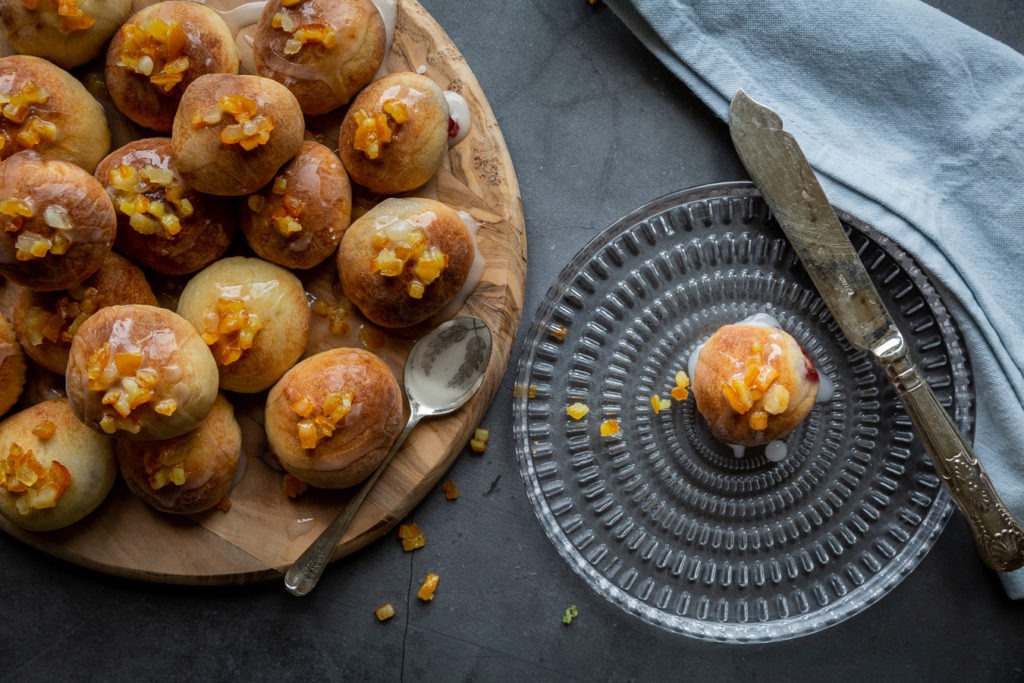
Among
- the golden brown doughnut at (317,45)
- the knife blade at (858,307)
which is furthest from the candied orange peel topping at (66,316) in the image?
the knife blade at (858,307)

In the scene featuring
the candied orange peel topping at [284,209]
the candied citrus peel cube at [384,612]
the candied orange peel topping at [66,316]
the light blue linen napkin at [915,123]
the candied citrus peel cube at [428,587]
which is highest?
the light blue linen napkin at [915,123]

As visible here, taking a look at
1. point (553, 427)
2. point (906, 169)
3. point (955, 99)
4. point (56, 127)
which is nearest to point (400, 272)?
point (553, 427)

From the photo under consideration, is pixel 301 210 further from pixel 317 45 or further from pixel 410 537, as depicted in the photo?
pixel 410 537

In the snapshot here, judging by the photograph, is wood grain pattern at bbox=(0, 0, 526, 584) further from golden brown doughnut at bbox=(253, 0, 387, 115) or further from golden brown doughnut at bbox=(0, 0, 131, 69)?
golden brown doughnut at bbox=(0, 0, 131, 69)

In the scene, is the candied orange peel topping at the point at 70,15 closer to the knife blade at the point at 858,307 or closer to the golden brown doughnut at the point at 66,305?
the golden brown doughnut at the point at 66,305

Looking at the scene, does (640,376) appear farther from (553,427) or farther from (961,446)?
(961,446)

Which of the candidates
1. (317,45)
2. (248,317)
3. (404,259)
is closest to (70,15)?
(317,45)
